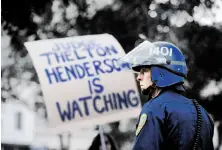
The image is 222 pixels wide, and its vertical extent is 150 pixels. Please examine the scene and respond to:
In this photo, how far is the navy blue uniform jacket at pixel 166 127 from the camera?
196cm

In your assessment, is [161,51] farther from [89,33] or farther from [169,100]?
[89,33]

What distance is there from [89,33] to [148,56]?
3.23 metres

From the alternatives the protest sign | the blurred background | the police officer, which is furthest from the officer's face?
the blurred background

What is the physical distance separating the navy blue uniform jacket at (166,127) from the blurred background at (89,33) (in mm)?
3118

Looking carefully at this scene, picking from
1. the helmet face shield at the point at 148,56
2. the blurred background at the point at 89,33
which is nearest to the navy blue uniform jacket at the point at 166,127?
the helmet face shield at the point at 148,56

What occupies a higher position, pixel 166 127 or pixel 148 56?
pixel 148 56

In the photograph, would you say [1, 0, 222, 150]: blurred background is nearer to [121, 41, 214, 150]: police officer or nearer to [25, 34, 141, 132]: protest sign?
[25, 34, 141, 132]: protest sign

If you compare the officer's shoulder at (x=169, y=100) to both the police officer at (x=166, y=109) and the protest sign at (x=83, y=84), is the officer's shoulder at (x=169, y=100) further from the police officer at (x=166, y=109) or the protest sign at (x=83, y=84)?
the protest sign at (x=83, y=84)

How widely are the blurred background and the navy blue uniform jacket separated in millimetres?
3118

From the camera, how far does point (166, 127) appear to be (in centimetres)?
198

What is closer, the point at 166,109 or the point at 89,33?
the point at 166,109

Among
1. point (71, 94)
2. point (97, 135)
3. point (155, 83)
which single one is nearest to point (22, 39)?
point (71, 94)

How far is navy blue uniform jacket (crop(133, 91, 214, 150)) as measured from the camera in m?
1.96

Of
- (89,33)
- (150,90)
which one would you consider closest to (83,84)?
(89,33)
